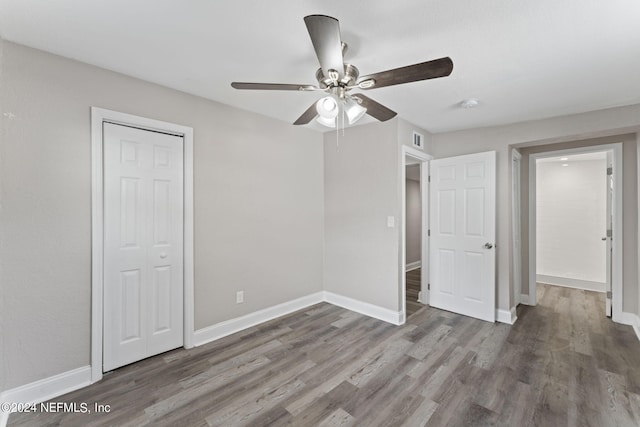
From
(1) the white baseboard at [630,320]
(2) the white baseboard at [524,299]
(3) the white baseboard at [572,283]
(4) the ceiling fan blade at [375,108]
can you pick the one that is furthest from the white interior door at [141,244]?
(3) the white baseboard at [572,283]

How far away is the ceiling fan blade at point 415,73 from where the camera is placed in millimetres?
1356

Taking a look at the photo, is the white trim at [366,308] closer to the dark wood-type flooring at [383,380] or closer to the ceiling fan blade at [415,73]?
the dark wood-type flooring at [383,380]

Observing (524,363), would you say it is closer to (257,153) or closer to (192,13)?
(257,153)

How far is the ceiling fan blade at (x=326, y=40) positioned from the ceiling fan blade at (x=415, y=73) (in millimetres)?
204

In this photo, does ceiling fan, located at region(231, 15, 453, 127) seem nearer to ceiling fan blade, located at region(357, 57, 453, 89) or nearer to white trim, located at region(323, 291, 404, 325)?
ceiling fan blade, located at region(357, 57, 453, 89)

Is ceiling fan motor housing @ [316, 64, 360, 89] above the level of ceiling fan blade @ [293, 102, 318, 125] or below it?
above

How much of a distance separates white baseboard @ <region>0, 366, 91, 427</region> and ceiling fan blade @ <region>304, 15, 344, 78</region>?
2785 mm

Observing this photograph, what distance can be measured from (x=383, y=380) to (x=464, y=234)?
2.21 m

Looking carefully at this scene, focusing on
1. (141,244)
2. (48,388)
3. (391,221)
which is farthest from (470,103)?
(48,388)

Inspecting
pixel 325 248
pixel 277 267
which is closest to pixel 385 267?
pixel 325 248

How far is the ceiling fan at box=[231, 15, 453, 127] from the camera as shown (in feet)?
4.24

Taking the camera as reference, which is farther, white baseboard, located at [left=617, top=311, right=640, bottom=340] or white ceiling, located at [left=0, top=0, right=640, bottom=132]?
white baseboard, located at [left=617, top=311, right=640, bottom=340]

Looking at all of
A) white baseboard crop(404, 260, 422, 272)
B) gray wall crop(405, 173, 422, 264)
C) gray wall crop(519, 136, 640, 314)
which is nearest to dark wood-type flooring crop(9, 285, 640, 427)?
gray wall crop(519, 136, 640, 314)

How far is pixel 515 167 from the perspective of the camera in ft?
12.7
